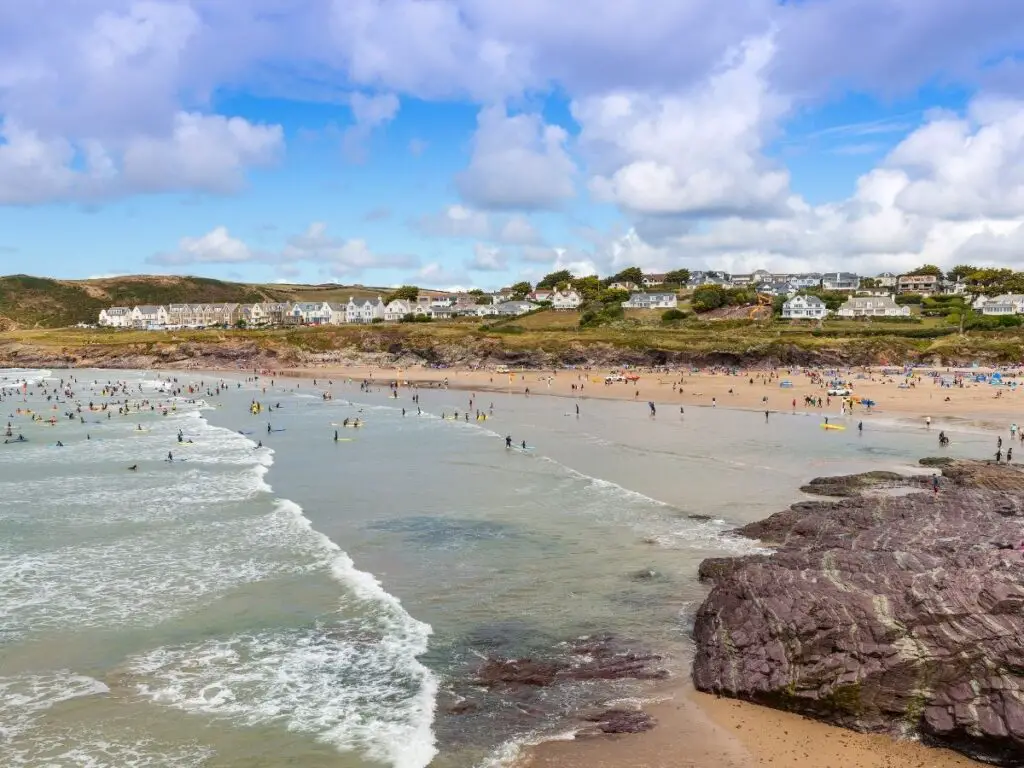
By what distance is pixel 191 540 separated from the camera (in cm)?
2398

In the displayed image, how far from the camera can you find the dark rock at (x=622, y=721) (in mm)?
12711

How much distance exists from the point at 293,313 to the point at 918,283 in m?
146

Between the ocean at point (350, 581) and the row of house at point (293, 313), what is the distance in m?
119

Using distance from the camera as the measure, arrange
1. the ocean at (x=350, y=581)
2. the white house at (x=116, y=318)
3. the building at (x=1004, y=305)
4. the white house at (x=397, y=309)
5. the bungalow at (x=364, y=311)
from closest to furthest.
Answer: the ocean at (x=350, y=581) < the building at (x=1004, y=305) < the white house at (x=397, y=309) < the bungalow at (x=364, y=311) < the white house at (x=116, y=318)

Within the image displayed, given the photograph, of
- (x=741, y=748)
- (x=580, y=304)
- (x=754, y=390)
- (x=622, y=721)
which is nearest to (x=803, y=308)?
(x=580, y=304)

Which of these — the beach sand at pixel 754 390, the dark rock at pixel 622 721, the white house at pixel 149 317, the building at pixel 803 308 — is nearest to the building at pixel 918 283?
the building at pixel 803 308

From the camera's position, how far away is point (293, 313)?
18462cm

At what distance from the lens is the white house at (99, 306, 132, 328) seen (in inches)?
7570

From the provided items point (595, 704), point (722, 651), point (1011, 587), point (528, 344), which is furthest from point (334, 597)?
point (528, 344)

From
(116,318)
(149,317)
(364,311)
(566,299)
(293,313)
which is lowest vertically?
(116,318)

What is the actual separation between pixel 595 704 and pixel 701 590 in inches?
244

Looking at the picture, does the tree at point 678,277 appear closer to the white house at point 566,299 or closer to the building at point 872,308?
the white house at point 566,299

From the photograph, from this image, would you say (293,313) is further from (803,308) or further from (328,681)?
(328,681)

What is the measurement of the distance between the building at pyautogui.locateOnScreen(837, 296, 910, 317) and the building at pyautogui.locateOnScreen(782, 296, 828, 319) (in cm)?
424
